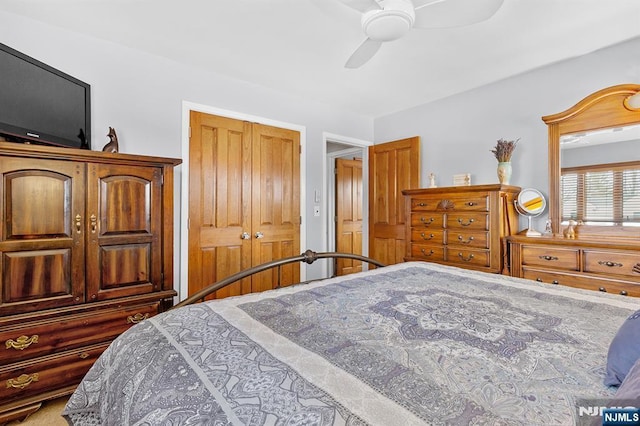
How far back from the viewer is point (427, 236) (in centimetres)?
331

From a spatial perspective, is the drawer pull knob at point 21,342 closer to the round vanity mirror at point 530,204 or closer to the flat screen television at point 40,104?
the flat screen television at point 40,104

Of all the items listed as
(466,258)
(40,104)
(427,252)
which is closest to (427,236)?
(427,252)

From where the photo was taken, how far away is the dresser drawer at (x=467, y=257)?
2.87 metres

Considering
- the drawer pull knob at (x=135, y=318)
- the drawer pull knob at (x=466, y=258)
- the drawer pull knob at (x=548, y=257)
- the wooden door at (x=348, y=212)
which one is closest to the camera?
the drawer pull knob at (x=135, y=318)

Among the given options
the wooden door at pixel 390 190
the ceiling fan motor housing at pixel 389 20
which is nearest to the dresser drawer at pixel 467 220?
the wooden door at pixel 390 190

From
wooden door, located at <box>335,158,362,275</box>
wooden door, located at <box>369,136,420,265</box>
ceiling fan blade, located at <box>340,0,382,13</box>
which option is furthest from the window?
wooden door, located at <box>335,158,362,275</box>

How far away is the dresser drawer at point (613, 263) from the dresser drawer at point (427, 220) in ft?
3.84

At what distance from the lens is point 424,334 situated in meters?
0.98

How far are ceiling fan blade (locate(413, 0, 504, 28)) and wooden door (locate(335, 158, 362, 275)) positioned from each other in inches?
142

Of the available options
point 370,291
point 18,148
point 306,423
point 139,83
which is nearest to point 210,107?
Answer: point 139,83

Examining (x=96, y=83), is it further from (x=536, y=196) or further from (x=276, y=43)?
(x=536, y=196)

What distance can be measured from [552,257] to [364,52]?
7.17 feet

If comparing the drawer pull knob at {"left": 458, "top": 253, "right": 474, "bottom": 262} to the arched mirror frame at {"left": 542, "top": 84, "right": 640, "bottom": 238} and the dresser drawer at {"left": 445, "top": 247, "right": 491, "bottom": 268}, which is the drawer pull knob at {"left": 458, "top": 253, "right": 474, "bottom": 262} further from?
the arched mirror frame at {"left": 542, "top": 84, "right": 640, "bottom": 238}

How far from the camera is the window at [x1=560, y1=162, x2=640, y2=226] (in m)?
Result: 2.45
